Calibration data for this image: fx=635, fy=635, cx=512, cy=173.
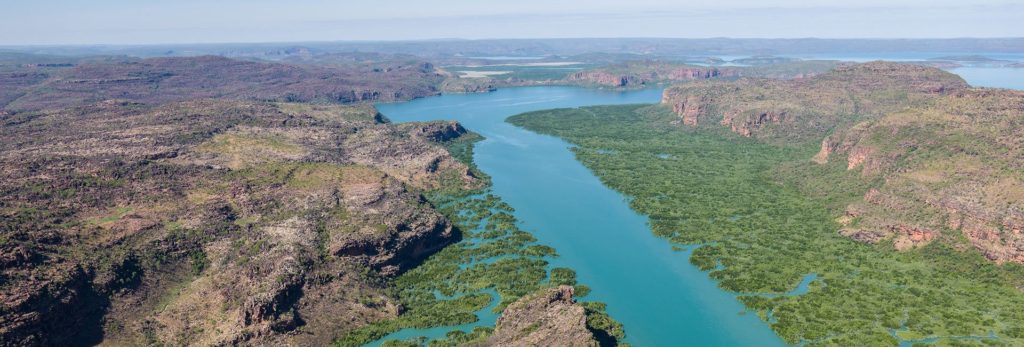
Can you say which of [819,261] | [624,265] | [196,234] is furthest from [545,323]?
[196,234]

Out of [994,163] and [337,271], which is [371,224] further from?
[994,163]

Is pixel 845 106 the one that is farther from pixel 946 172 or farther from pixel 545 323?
pixel 545 323

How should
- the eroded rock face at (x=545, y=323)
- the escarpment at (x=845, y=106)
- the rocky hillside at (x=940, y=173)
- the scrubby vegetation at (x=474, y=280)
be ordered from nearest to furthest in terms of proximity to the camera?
the eroded rock face at (x=545, y=323) < the scrubby vegetation at (x=474, y=280) < the rocky hillside at (x=940, y=173) < the escarpment at (x=845, y=106)

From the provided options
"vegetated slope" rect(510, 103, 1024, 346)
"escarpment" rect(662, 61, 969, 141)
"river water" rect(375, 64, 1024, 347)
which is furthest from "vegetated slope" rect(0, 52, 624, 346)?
"escarpment" rect(662, 61, 969, 141)

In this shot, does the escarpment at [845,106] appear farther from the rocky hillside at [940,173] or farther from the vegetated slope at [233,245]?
the vegetated slope at [233,245]

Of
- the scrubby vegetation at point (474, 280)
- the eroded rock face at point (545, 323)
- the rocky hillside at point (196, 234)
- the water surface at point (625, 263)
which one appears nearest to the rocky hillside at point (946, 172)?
the water surface at point (625, 263)

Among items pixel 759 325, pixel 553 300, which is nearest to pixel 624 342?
pixel 553 300
